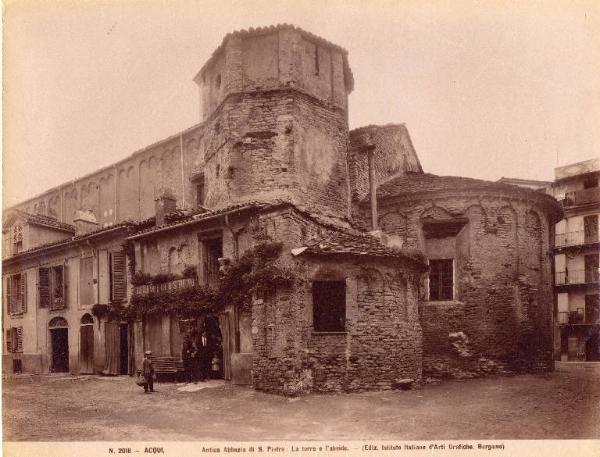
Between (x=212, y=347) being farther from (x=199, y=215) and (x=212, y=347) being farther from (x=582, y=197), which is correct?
(x=582, y=197)

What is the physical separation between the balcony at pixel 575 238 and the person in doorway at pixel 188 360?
20859mm

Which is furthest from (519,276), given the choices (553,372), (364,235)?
(364,235)

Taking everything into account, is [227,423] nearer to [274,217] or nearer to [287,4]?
[274,217]

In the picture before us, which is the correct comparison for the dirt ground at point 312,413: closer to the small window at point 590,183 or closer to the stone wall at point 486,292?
the stone wall at point 486,292

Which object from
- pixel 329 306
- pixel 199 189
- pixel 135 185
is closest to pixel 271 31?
pixel 199 189

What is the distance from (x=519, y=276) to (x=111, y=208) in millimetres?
20369

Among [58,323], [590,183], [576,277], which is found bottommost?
[58,323]

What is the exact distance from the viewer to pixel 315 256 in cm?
1523

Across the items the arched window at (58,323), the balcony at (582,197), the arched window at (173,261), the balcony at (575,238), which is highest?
the balcony at (582,197)

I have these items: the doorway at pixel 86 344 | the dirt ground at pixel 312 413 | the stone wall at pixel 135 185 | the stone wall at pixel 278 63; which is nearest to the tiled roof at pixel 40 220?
the stone wall at pixel 135 185

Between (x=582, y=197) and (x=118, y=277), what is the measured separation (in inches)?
863

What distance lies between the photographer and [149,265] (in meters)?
19.5

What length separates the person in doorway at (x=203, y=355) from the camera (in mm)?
17359

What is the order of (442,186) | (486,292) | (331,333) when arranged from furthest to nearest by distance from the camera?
(442,186) < (486,292) < (331,333)
